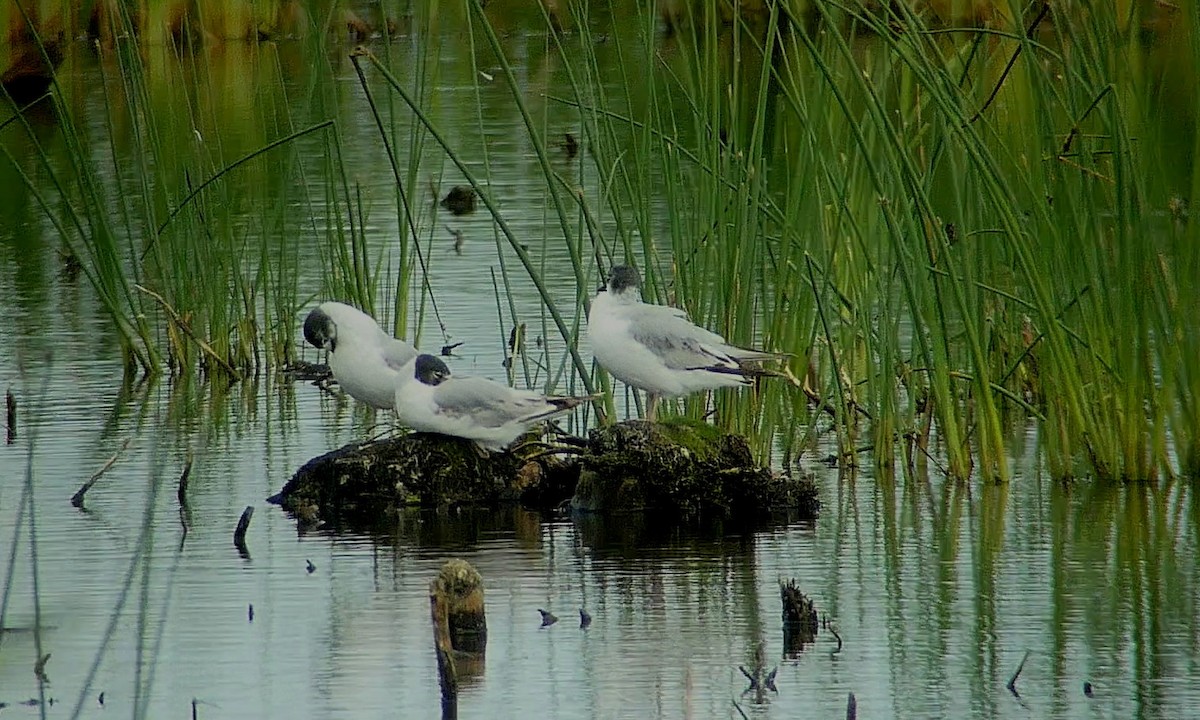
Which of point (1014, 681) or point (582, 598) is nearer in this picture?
point (1014, 681)

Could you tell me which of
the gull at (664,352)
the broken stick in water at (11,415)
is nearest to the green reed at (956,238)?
the gull at (664,352)

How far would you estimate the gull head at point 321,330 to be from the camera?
21.6 ft

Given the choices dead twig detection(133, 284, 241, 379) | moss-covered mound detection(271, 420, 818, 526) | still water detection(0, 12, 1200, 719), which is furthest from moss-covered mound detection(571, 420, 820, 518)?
dead twig detection(133, 284, 241, 379)

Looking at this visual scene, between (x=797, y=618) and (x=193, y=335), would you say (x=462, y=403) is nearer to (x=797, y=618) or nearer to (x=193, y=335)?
(x=797, y=618)

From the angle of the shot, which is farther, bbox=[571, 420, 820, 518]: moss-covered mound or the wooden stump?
bbox=[571, 420, 820, 518]: moss-covered mound

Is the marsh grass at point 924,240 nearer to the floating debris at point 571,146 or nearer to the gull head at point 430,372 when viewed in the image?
the gull head at point 430,372

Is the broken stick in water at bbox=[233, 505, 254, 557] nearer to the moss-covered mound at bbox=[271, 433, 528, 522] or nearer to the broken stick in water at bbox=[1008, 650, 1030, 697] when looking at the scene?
the moss-covered mound at bbox=[271, 433, 528, 522]

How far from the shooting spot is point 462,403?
20.1 feet

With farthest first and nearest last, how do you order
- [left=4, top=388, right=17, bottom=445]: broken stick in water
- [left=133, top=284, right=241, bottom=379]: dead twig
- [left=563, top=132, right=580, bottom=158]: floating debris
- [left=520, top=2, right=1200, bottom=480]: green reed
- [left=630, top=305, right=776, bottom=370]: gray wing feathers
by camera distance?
[left=563, top=132, right=580, bottom=158]: floating debris
[left=133, top=284, right=241, bottom=379]: dead twig
[left=4, top=388, right=17, bottom=445]: broken stick in water
[left=630, top=305, right=776, bottom=370]: gray wing feathers
[left=520, top=2, right=1200, bottom=480]: green reed

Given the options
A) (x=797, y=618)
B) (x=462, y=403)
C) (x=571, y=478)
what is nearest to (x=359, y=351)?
(x=462, y=403)

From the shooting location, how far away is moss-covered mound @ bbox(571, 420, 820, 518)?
614 cm

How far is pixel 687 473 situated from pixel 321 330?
125 cm

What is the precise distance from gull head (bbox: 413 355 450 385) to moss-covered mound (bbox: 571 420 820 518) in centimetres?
47

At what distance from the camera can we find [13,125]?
59.4 ft
